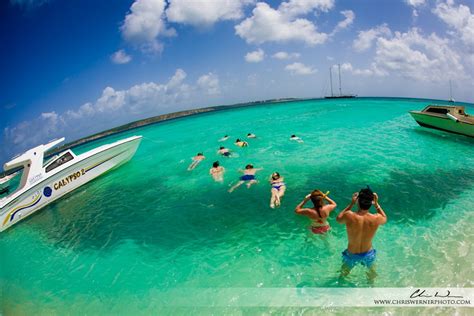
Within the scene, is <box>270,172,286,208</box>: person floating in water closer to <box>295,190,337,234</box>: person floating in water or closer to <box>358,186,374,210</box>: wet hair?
<box>295,190,337,234</box>: person floating in water

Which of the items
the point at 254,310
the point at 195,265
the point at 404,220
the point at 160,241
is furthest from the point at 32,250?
the point at 404,220

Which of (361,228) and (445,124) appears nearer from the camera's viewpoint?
(361,228)

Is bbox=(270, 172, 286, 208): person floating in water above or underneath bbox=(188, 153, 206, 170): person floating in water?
underneath

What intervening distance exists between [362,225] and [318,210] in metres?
1.22

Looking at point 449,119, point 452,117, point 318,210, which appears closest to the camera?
point 318,210

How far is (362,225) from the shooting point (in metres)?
3.62

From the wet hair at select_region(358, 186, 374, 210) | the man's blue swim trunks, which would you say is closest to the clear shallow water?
the man's blue swim trunks

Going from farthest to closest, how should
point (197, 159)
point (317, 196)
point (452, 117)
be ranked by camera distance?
1. point (452, 117)
2. point (197, 159)
3. point (317, 196)

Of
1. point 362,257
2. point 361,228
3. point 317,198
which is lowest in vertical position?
point 362,257

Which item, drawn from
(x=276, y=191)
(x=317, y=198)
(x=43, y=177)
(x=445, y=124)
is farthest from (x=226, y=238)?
(x=445, y=124)

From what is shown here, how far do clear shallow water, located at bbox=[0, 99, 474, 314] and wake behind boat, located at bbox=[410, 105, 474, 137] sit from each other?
2.70m

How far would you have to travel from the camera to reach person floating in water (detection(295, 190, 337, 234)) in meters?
4.60

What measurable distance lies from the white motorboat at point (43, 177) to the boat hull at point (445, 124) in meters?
19.3

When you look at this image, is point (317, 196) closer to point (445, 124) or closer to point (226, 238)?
point (226, 238)
